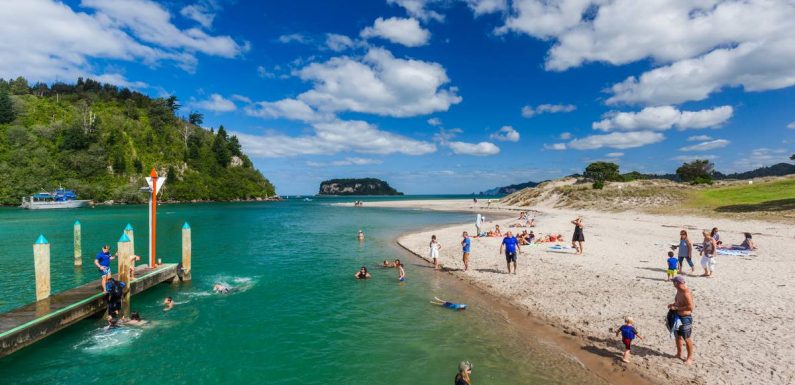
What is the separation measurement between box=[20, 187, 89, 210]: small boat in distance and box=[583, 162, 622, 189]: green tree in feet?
450

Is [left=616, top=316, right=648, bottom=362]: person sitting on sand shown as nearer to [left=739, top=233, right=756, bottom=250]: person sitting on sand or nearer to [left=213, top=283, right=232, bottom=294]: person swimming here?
[left=213, top=283, right=232, bottom=294]: person swimming

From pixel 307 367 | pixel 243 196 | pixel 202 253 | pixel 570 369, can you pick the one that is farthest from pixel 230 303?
pixel 243 196

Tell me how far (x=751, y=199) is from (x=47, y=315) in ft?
209

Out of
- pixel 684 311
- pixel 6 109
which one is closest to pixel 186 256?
pixel 684 311

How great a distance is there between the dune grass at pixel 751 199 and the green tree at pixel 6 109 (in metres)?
182

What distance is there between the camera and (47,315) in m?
12.3

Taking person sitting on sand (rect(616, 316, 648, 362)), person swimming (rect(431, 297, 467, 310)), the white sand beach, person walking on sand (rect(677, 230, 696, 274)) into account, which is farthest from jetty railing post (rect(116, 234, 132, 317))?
person walking on sand (rect(677, 230, 696, 274))

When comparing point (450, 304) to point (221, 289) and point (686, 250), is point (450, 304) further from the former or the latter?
point (221, 289)

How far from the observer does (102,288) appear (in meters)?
15.7

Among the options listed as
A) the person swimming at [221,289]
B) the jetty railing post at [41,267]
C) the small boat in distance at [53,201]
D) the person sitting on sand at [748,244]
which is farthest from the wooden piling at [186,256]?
the small boat in distance at [53,201]

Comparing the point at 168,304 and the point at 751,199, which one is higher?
the point at 751,199

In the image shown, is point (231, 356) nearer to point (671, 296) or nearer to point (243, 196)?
point (671, 296)

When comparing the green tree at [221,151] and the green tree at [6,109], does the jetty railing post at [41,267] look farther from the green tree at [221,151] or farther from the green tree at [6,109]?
the green tree at [221,151]

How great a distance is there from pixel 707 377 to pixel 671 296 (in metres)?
6.12
